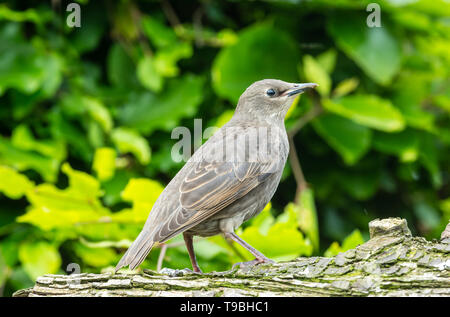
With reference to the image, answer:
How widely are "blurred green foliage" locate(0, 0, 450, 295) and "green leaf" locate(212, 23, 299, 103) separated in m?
0.01

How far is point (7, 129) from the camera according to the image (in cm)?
547

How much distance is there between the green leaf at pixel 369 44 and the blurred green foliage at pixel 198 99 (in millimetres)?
12

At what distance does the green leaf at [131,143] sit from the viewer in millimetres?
5070

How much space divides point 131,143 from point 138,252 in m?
1.87

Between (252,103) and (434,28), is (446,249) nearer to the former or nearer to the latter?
(252,103)

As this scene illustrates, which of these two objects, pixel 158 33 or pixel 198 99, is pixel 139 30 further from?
pixel 198 99

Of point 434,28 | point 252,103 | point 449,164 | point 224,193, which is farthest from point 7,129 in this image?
point 449,164

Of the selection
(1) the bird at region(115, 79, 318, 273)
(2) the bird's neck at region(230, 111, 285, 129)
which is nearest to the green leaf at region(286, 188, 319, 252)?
(2) the bird's neck at region(230, 111, 285, 129)

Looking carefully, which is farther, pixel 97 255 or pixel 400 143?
pixel 400 143

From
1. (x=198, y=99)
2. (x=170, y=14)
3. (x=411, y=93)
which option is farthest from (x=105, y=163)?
(x=411, y=93)

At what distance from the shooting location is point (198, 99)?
538cm

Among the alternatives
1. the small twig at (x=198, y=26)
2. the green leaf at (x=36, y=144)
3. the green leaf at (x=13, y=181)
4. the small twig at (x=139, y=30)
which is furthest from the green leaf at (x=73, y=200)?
the small twig at (x=198, y=26)

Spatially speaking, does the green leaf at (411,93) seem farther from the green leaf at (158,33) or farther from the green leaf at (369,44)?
the green leaf at (158,33)

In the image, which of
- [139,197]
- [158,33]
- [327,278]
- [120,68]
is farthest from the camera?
[120,68]
